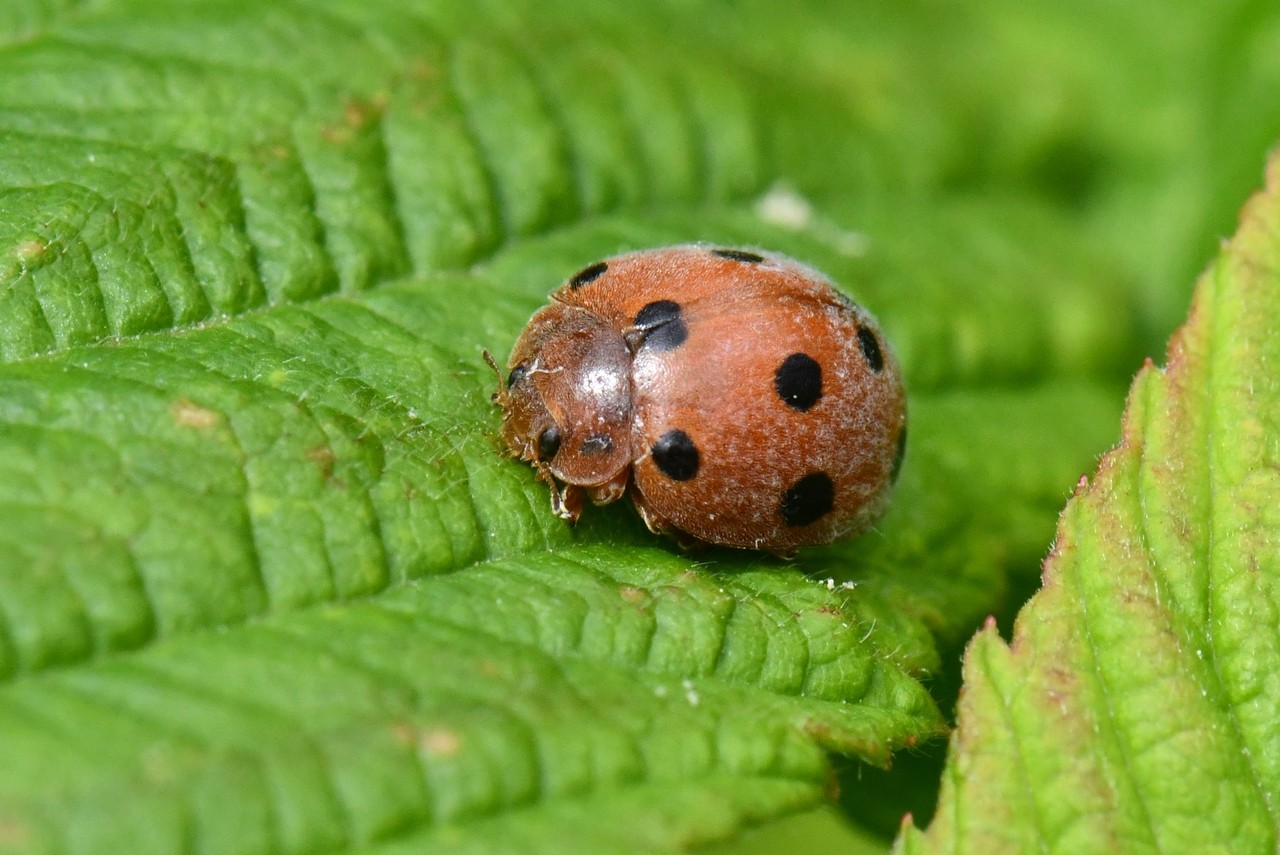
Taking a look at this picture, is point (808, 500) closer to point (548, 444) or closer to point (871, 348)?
point (871, 348)

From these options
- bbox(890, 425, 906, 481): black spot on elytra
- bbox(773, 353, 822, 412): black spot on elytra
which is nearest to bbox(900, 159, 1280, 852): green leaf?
bbox(890, 425, 906, 481): black spot on elytra

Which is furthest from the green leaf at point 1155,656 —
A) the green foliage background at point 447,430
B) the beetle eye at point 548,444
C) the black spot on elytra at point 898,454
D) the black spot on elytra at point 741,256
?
the beetle eye at point 548,444

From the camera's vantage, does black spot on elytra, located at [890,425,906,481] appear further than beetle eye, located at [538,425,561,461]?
Yes

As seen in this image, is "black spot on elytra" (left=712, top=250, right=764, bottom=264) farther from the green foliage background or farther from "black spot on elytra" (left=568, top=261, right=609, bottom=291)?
the green foliage background

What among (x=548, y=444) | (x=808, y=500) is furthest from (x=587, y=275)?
(x=808, y=500)

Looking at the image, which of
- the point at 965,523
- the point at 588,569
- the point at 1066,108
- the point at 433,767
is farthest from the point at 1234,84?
the point at 433,767
